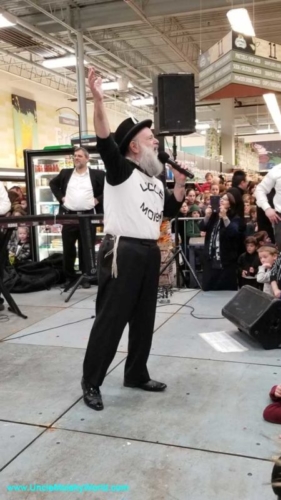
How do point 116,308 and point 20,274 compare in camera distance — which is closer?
point 116,308

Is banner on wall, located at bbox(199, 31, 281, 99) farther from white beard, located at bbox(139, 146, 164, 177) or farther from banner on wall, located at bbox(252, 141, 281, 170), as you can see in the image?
banner on wall, located at bbox(252, 141, 281, 170)

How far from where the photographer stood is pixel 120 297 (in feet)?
8.64

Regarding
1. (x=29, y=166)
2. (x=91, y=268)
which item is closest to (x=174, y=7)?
(x=29, y=166)

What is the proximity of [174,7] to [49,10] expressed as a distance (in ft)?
8.78

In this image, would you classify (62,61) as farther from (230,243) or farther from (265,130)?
(265,130)

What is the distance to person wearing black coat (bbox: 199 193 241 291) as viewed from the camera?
5.41 m

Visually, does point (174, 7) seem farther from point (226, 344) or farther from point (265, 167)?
point (265, 167)

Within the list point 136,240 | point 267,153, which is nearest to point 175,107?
point 136,240

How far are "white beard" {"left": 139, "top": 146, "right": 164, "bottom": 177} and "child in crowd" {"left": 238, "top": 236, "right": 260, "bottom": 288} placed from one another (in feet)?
9.37

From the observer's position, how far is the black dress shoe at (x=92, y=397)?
2.70m

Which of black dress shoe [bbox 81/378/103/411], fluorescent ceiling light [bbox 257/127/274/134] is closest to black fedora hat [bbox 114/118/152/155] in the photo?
black dress shoe [bbox 81/378/103/411]

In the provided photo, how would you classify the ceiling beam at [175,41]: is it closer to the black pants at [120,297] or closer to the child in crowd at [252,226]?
the child in crowd at [252,226]

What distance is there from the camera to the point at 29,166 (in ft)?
23.2

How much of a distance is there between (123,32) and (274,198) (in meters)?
9.15
